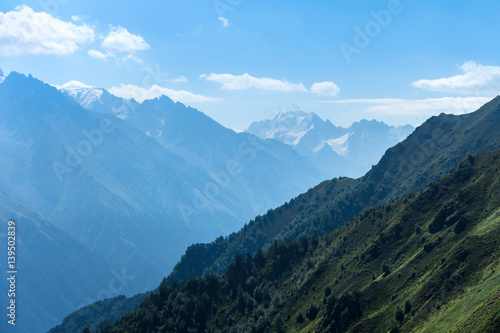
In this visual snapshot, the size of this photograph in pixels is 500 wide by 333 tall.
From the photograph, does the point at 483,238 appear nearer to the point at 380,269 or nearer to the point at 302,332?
the point at 380,269

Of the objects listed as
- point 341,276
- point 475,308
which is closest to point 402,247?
point 341,276

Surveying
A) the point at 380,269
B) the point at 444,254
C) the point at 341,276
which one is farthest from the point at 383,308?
the point at 341,276

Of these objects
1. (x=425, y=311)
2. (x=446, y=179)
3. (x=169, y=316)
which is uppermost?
(x=169, y=316)

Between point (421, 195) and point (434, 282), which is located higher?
point (421, 195)

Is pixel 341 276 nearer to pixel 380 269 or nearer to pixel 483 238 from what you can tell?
pixel 380 269

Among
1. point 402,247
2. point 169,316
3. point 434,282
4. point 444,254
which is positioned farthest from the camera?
point 169,316

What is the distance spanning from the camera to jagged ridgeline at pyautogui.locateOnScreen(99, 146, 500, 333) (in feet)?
307

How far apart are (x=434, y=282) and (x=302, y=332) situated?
1747 inches

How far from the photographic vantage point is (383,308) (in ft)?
366

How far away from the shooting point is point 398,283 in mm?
121000

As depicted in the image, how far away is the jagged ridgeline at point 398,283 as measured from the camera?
→ 93500 mm

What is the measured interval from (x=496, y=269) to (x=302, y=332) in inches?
2353

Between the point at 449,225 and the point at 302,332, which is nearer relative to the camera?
the point at 302,332

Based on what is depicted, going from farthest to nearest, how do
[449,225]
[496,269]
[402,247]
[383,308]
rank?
[402,247], [449,225], [383,308], [496,269]
